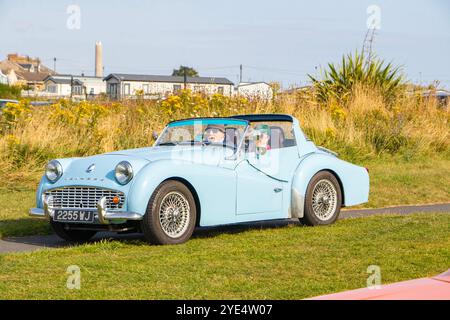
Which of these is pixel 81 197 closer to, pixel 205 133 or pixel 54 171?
pixel 54 171

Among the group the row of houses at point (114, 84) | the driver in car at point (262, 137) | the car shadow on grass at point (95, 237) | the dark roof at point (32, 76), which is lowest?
the car shadow on grass at point (95, 237)

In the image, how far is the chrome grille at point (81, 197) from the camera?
905 centimetres

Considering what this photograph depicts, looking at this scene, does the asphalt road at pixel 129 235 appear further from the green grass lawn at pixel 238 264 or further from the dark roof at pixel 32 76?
the dark roof at pixel 32 76

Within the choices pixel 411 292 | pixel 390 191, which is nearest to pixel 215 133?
pixel 390 191

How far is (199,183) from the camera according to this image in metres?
9.41

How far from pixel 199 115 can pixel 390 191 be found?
5.50m

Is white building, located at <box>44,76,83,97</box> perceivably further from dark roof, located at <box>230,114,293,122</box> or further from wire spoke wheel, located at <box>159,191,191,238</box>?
wire spoke wheel, located at <box>159,191,191,238</box>

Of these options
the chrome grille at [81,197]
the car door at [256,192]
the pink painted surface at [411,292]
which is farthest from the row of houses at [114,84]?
the pink painted surface at [411,292]

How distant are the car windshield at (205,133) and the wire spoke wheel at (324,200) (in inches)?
50.8

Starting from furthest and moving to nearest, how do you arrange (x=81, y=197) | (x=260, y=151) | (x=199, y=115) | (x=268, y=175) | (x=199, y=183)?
1. (x=199, y=115)
2. (x=260, y=151)
3. (x=268, y=175)
4. (x=199, y=183)
5. (x=81, y=197)

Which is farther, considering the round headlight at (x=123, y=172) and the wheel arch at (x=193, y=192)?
the wheel arch at (x=193, y=192)

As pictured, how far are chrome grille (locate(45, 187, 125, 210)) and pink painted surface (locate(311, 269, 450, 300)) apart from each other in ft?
18.2
